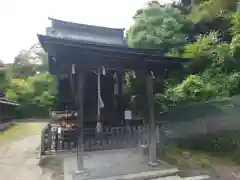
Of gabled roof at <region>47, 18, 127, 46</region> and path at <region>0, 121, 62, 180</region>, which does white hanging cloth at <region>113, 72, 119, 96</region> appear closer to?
path at <region>0, 121, 62, 180</region>

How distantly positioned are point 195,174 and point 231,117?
254cm

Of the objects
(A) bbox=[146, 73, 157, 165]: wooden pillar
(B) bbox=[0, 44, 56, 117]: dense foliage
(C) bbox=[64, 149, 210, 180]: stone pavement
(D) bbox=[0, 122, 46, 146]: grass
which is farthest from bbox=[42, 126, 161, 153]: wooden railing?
(B) bbox=[0, 44, 56, 117]: dense foliage

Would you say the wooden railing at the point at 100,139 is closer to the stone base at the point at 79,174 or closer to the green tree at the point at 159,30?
the stone base at the point at 79,174

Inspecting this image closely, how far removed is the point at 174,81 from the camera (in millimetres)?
11008

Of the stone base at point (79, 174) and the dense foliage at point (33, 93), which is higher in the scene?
the dense foliage at point (33, 93)

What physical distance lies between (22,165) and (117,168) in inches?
141

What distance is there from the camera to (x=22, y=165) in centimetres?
835

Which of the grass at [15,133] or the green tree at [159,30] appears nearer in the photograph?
the green tree at [159,30]

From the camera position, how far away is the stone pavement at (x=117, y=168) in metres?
6.11

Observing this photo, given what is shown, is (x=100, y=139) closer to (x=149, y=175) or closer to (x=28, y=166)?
(x=28, y=166)

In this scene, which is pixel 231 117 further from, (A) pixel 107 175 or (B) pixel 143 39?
(B) pixel 143 39

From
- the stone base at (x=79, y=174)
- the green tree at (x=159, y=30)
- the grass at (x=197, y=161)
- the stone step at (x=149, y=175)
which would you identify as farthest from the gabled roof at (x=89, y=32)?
the stone step at (x=149, y=175)

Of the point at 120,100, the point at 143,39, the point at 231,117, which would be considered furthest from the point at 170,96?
the point at 143,39

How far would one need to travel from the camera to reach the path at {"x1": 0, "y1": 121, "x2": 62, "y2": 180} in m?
7.06
